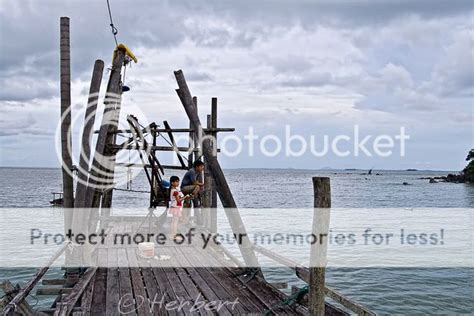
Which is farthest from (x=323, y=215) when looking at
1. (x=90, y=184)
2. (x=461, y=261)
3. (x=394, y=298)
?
(x=461, y=261)

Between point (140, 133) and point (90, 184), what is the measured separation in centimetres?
291

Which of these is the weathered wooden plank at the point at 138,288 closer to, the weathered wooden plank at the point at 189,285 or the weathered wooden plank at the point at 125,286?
the weathered wooden plank at the point at 125,286

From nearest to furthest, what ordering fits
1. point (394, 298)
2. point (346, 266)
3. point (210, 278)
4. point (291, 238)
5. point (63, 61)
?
point (210, 278) < point (63, 61) < point (394, 298) < point (346, 266) < point (291, 238)

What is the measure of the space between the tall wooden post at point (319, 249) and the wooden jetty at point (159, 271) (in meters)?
0.01

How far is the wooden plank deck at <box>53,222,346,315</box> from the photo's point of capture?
6.45 m

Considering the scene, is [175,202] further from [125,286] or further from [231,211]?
[125,286]

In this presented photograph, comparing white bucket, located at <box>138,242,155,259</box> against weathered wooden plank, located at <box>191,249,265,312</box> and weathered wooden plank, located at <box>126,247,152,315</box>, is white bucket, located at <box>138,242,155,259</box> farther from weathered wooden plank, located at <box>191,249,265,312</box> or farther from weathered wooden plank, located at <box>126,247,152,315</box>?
weathered wooden plank, located at <box>191,249,265,312</box>

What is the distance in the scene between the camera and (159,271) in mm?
8516

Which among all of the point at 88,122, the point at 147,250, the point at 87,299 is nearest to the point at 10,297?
the point at 87,299

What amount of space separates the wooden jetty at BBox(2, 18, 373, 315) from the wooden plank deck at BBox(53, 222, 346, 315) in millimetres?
14

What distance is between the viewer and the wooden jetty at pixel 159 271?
6.29 metres

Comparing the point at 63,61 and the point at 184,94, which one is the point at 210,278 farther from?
the point at 63,61

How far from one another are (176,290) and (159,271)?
1264 millimetres

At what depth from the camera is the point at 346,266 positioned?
17.7 meters
